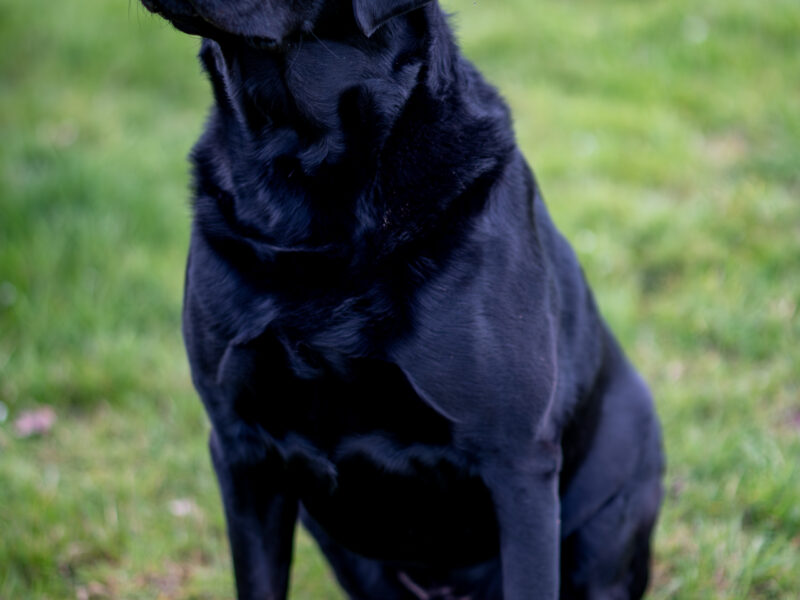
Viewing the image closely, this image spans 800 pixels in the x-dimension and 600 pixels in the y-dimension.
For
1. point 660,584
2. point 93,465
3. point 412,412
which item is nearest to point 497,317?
point 412,412

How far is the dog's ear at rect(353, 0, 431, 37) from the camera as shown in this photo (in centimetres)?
157

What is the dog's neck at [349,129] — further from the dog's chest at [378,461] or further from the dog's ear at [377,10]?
the dog's chest at [378,461]

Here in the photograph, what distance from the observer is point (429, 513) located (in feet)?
6.48

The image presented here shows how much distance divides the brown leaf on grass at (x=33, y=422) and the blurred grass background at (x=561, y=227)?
0.11 feet

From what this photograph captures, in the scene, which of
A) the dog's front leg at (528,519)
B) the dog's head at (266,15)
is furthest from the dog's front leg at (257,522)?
the dog's head at (266,15)

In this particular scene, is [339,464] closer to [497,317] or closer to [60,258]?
[497,317]

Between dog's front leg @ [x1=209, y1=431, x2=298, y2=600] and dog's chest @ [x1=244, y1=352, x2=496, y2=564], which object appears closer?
dog's chest @ [x1=244, y1=352, x2=496, y2=564]

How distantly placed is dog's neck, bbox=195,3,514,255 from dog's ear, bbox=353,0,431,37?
10 cm

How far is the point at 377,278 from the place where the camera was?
1.72 m

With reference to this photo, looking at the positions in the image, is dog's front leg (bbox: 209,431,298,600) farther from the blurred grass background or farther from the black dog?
the blurred grass background

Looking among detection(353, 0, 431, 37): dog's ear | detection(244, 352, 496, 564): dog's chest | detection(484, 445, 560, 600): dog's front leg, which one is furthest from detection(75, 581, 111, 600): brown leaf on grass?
detection(353, 0, 431, 37): dog's ear

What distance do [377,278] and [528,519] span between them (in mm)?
511

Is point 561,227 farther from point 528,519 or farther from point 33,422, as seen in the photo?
point 528,519

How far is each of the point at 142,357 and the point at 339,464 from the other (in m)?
1.68
